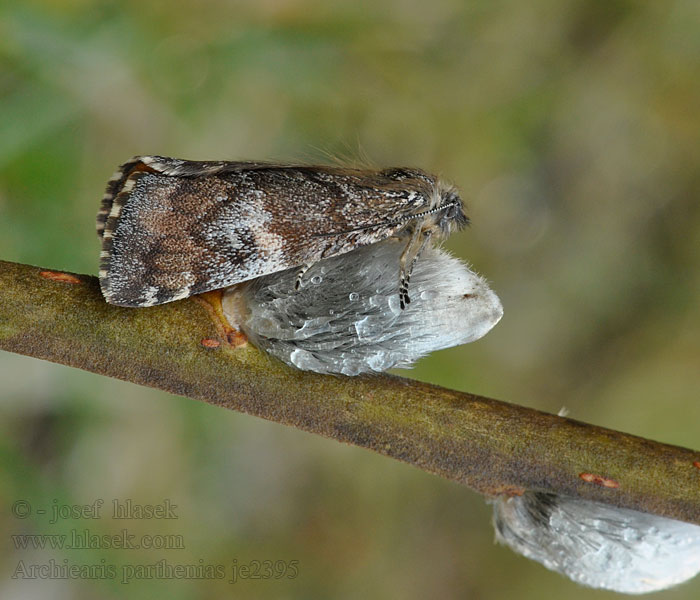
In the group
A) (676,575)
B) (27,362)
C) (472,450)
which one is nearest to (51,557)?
(27,362)

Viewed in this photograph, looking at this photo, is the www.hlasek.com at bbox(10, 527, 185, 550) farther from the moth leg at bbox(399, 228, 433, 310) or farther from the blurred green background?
the moth leg at bbox(399, 228, 433, 310)

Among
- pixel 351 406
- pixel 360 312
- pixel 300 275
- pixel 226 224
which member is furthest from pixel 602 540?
pixel 226 224

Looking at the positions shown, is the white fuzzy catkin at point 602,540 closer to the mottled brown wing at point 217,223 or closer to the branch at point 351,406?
the branch at point 351,406

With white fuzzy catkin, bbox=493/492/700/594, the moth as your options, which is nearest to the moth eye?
the moth

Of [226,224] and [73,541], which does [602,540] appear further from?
[73,541]

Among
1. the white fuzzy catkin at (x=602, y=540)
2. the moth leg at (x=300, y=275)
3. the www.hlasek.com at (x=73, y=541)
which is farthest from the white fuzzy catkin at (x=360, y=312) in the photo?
the www.hlasek.com at (x=73, y=541)

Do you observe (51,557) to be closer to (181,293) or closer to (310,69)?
Result: (181,293)
